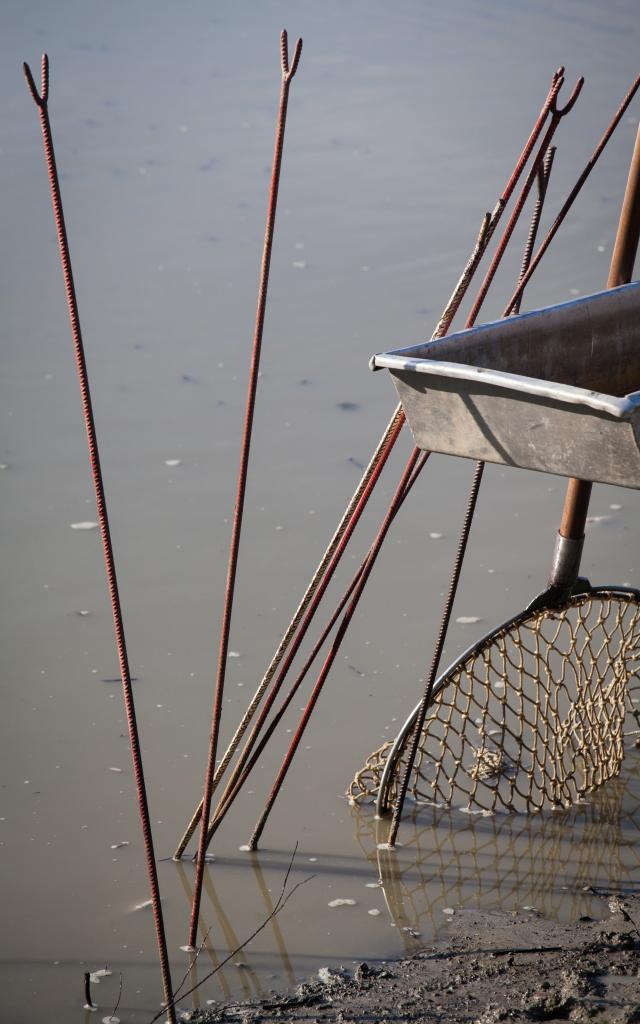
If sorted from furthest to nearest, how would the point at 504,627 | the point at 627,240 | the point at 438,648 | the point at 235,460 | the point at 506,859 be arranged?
the point at 235,460 → the point at 506,859 → the point at 504,627 → the point at 438,648 → the point at 627,240

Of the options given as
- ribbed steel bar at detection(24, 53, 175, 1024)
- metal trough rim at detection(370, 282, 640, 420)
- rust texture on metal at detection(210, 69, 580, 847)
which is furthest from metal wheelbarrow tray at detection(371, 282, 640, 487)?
ribbed steel bar at detection(24, 53, 175, 1024)

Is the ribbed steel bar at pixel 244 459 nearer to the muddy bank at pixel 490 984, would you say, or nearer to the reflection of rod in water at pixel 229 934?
the reflection of rod in water at pixel 229 934

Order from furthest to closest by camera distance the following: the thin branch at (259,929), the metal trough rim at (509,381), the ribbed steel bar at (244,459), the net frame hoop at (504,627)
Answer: the net frame hoop at (504,627) → the thin branch at (259,929) → the ribbed steel bar at (244,459) → the metal trough rim at (509,381)

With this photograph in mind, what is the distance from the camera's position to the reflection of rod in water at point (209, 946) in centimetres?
148

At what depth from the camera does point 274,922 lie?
1597mm

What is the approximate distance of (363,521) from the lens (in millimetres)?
2658

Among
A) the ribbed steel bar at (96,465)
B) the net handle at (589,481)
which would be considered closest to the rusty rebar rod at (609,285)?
the net handle at (589,481)

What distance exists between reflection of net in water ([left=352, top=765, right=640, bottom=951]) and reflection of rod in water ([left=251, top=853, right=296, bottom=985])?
0.54ft

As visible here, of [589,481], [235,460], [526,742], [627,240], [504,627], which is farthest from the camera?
[235,460]

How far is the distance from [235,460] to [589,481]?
5.59 feet

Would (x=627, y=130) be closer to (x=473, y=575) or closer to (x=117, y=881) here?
(x=473, y=575)

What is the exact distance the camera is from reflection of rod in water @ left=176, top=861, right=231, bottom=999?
1.48 m

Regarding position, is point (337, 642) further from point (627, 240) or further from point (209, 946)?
point (627, 240)

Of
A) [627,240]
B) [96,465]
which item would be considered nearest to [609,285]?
[627,240]
